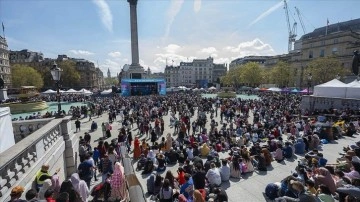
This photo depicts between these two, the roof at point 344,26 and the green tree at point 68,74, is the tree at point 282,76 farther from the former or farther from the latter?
the green tree at point 68,74

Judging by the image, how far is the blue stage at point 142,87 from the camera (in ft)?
191

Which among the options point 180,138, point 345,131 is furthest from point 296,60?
point 180,138

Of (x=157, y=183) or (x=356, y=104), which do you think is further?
(x=356, y=104)

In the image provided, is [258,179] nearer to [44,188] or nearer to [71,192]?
[71,192]

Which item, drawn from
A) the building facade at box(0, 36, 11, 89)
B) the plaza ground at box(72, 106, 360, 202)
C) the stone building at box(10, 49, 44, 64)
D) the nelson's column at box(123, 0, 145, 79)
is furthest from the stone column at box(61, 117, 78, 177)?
the stone building at box(10, 49, 44, 64)

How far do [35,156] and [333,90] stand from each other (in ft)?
84.5

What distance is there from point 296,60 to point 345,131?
68386mm

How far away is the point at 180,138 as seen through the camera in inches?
637

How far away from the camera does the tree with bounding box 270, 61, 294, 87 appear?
71.4m

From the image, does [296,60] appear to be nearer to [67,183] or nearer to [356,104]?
A: [356,104]

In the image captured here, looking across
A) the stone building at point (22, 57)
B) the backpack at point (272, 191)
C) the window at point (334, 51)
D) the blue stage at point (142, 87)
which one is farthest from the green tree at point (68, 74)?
the backpack at point (272, 191)

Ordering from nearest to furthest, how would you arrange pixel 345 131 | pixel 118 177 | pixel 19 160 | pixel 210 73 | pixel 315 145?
pixel 19 160, pixel 118 177, pixel 315 145, pixel 345 131, pixel 210 73

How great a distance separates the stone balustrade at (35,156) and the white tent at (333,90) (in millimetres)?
23819

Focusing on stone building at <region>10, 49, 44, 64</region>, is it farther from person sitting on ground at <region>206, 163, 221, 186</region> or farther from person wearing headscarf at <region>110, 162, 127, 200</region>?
person sitting on ground at <region>206, 163, 221, 186</region>
